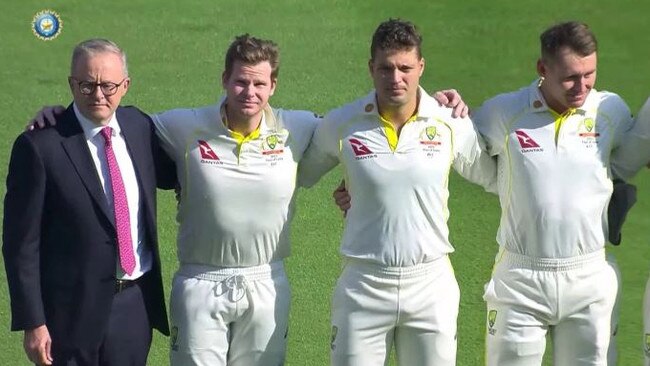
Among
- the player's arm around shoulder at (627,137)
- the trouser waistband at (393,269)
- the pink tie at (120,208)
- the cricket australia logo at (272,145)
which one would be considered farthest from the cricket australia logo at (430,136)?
the pink tie at (120,208)

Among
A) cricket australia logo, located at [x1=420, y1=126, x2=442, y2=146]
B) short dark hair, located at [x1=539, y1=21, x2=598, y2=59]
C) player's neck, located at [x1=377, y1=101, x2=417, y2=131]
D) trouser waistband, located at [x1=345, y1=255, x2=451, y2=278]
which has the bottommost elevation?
trouser waistband, located at [x1=345, y1=255, x2=451, y2=278]

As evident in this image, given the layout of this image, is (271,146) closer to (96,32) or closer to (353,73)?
(353,73)

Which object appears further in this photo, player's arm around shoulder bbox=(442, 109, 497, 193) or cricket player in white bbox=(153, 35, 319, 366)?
player's arm around shoulder bbox=(442, 109, 497, 193)

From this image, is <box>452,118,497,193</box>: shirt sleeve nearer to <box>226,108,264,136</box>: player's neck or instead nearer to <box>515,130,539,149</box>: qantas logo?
<box>515,130,539,149</box>: qantas logo

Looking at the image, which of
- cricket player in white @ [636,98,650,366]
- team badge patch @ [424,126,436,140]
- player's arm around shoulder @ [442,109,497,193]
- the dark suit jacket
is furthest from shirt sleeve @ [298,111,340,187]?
cricket player in white @ [636,98,650,366]

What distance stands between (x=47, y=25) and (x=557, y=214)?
6.05 metres

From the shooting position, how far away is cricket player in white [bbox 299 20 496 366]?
17.9ft

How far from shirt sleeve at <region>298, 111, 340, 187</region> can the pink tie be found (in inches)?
34.0

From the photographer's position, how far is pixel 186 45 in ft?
34.4

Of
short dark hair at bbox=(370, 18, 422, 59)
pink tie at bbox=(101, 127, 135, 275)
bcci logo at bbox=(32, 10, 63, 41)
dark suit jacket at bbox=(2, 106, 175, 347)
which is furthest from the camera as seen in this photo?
bcci logo at bbox=(32, 10, 63, 41)

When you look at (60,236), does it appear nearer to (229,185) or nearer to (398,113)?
(229,185)

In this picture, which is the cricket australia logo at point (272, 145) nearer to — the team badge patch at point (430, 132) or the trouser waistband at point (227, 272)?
the trouser waistband at point (227, 272)

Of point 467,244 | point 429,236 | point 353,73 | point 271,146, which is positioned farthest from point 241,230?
point 353,73

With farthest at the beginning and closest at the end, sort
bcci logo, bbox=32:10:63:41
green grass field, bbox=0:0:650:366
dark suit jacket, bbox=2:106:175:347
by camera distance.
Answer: bcci logo, bbox=32:10:63:41
green grass field, bbox=0:0:650:366
dark suit jacket, bbox=2:106:175:347
